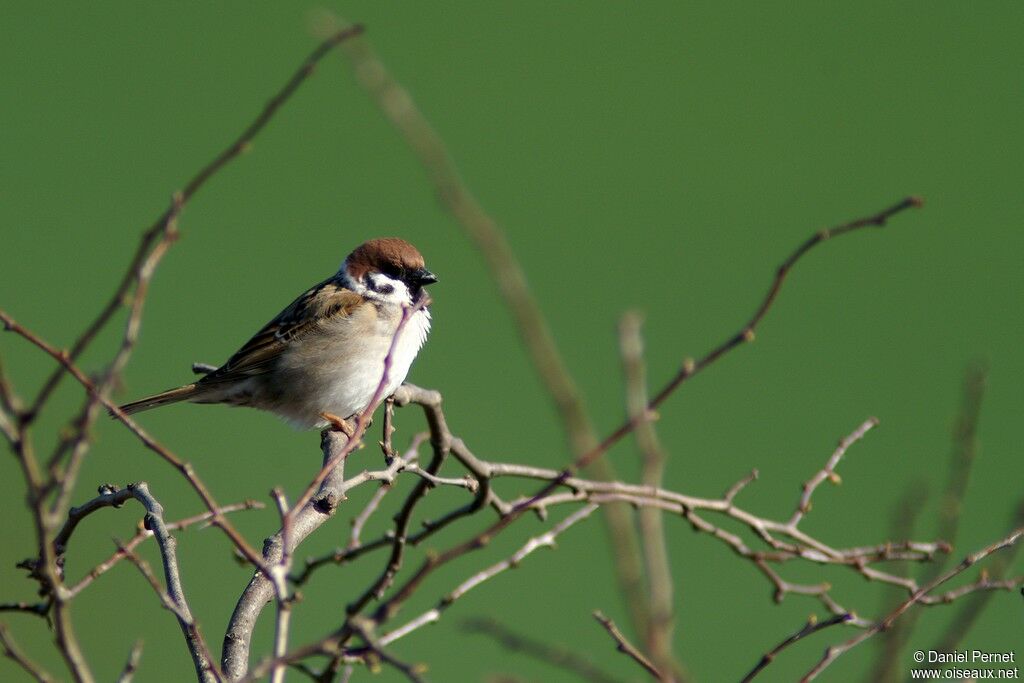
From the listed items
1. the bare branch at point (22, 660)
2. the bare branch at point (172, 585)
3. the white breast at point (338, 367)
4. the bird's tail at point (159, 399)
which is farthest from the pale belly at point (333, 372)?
the bare branch at point (22, 660)

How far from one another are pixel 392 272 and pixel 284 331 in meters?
0.42

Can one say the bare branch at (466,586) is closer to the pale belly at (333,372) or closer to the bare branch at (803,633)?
the bare branch at (803,633)

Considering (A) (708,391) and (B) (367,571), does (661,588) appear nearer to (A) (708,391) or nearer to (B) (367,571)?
(B) (367,571)

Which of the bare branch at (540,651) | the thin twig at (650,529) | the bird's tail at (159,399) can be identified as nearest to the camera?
the thin twig at (650,529)

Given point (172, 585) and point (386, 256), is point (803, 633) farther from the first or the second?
point (386, 256)

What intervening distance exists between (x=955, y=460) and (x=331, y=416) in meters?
2.42

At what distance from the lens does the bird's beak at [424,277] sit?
4133 mm

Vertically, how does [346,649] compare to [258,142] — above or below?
below

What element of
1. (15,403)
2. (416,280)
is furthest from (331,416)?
(15,403)

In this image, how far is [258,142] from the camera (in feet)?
24.0

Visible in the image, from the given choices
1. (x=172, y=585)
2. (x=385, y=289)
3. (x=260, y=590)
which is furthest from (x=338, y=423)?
(x=172, y=585)

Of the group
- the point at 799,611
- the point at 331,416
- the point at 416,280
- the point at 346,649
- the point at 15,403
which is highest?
the point at 416,280

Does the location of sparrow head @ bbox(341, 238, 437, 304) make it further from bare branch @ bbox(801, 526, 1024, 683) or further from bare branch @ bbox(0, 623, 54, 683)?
bare branch @ bbox(0, 623, 54, 683)

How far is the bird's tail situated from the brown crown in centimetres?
67
